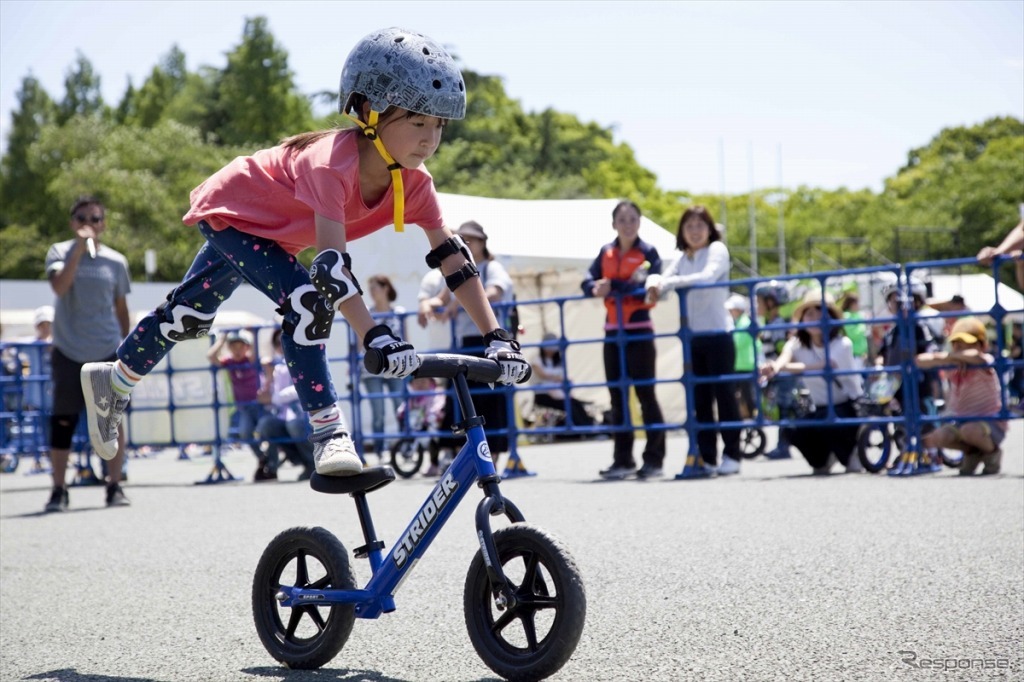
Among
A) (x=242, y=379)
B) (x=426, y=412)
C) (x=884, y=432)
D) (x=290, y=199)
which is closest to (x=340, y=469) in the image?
(x=290, y=199)

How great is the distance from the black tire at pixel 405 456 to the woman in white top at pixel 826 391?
3.58 metres

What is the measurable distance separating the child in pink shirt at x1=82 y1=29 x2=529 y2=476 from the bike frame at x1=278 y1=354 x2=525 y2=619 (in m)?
0.18

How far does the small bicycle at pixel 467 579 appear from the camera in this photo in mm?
3275

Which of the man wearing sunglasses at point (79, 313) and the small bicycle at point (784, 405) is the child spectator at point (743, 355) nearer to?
the small bicycle at point (784, 405)

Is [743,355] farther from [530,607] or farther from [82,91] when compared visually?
[82,91]

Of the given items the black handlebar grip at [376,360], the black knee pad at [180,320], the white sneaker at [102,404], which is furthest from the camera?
the white sneaker at [102,404]

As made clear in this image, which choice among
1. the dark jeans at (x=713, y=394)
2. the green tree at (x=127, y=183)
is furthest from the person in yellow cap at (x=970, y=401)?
the green tree at (x=127, y=183)

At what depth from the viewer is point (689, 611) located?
170 inches

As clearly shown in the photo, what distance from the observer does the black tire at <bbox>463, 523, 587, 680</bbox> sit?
10.6 feet

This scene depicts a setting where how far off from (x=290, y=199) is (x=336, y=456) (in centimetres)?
84

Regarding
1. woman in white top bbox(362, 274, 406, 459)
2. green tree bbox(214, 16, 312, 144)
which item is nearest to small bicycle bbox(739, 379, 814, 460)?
woman in white top bbox(362, 274, 406, 459)

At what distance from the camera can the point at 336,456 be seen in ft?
12.0

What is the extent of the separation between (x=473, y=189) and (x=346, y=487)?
49.0m

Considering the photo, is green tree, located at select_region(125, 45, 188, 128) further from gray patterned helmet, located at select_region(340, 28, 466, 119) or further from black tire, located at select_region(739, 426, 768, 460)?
gray patterned helmet, located at select_region(340, 28, 466, 119)
